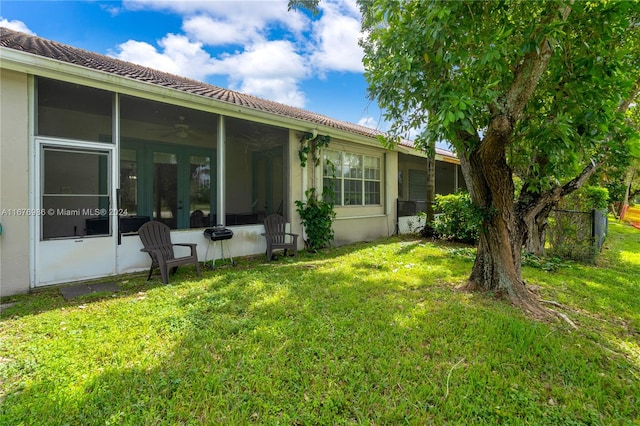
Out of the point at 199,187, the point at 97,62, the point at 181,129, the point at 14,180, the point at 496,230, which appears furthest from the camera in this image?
the point at 199,187

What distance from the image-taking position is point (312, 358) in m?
2.65

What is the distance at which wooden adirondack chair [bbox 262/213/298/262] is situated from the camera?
6.50 metres

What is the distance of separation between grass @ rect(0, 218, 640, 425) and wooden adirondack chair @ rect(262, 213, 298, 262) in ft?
6.32

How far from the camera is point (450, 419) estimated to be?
6.67 ft

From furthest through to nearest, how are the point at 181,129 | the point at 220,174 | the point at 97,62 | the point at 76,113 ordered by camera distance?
the point at 181,129 → the point at 76,113 → the point at 220,174 → the point at 97,62

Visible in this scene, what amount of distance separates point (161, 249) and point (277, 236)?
2.46m

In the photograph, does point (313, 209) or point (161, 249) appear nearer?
point (161, 249)

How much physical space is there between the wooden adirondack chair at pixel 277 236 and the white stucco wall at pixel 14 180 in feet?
12.5

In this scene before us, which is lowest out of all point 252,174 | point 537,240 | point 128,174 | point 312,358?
point 312,358

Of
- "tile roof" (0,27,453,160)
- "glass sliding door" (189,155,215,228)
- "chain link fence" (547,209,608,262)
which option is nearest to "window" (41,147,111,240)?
"tile roof" (0,27,453,160)

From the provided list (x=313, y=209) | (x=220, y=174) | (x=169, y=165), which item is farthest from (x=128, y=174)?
(x=313, y=209)

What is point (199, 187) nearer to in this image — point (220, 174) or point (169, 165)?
point (169, 165)

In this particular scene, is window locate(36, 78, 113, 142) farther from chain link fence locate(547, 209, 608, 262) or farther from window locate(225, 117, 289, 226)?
chain link fence locate(547, 209, 608, 262)

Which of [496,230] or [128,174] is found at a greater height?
[128,174]
